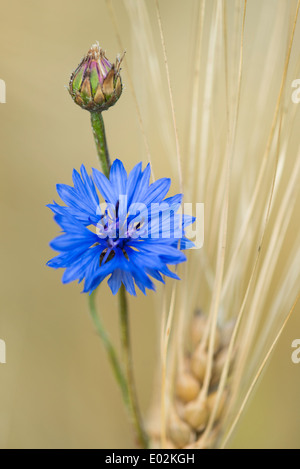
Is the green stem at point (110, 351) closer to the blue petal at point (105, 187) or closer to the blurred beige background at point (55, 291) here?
the blue petal at point (105, 187)

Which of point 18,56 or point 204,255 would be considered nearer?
point 204,255

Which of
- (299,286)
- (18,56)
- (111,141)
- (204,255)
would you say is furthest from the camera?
A: (111,141)

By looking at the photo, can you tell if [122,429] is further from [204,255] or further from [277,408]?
[204,255]

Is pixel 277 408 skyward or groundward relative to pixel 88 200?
groundward

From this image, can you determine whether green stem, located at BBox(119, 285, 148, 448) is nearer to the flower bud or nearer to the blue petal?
the blue petal

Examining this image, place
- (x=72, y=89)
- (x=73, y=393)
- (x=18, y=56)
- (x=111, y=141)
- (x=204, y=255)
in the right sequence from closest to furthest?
(x=72, y=89) < (x=204, y=255) < (x=73, y=393) < (x=18, y=56) < (x=111, y=141)

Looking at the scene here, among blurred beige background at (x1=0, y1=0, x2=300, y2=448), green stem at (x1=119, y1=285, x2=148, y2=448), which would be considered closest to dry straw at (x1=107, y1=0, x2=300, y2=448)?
green stem at (x1=119, y1=285, x2=148, y2=448)
